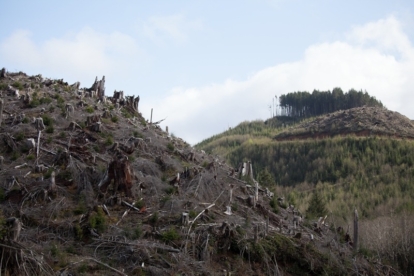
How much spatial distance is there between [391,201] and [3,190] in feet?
106

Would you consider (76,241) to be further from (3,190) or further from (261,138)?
(261,138)

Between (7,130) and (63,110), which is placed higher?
(63,110)

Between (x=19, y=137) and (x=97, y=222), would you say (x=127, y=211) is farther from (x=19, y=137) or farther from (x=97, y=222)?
(x=19, y=137)

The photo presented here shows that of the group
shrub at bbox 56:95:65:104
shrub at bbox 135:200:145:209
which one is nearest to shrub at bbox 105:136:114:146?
A: shrub at bbox 56:95:65:104

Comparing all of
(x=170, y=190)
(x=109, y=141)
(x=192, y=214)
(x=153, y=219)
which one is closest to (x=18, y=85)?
(x=109, y=141)

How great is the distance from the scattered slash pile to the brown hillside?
157ft

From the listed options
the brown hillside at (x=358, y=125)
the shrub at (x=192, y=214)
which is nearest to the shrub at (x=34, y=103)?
the shrub at (x=192, y=214)

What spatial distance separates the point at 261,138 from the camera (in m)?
76.8

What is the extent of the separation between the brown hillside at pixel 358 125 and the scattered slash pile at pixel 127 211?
47.8 m

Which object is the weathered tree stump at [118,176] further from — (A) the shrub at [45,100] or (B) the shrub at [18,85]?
(B) the shrub at [18,85]

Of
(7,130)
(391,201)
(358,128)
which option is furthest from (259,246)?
(358,128)

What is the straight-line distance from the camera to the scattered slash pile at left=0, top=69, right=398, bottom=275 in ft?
40.5

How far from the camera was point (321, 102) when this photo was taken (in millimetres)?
90250

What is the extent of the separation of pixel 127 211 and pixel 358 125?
56262 millimetres
